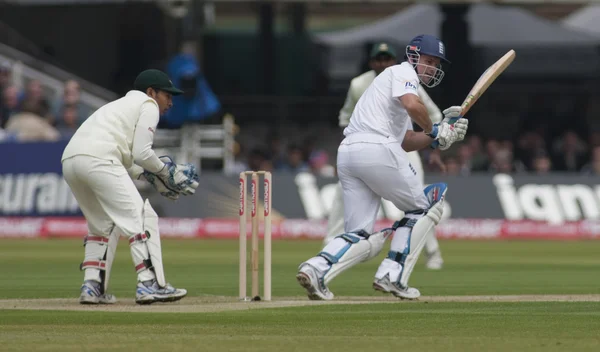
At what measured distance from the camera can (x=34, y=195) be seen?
17562 millimetres

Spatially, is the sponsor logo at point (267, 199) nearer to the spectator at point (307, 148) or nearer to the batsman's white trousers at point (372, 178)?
the batsman's white trousers at point (372, 178)

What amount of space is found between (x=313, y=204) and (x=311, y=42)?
231 inches

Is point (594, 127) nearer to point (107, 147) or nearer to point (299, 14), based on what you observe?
point (299, 14)

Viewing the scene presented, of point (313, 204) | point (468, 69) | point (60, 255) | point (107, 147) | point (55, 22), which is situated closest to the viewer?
point (107, 147)

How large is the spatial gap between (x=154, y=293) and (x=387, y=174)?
1601 millimetres

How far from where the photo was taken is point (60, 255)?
46.7 feet

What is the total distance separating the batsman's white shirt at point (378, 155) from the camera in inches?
325

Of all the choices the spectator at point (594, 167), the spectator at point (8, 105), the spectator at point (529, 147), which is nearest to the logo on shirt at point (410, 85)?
the spectator at point (594, 167)

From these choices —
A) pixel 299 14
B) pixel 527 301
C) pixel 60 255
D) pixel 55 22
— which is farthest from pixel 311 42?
pixel 527 301

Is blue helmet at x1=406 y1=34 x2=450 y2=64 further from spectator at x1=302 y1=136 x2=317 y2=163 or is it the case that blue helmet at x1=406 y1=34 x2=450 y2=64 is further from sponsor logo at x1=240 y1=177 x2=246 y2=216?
spectator at x1=302 y1=136 x2=317 y2=163

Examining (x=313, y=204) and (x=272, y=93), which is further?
(x=272, y=93)

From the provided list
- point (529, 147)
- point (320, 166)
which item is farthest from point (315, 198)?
point (529, 147)

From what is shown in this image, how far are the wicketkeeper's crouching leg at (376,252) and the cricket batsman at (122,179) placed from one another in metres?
0.84

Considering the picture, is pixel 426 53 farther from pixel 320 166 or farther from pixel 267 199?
pixel 320 166
